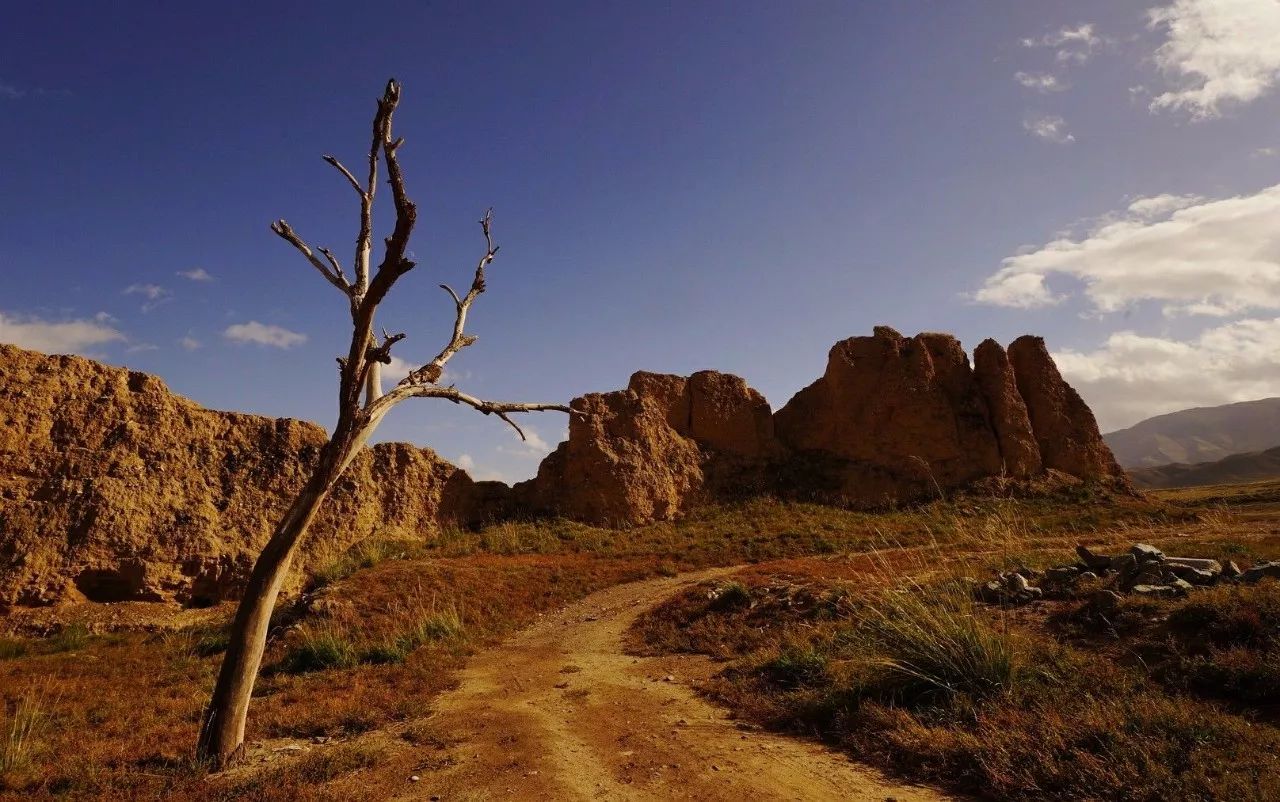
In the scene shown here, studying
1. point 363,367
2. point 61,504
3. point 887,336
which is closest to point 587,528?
point 61,504

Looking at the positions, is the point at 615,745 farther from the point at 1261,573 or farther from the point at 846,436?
the point at 846,436

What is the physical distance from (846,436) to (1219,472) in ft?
355

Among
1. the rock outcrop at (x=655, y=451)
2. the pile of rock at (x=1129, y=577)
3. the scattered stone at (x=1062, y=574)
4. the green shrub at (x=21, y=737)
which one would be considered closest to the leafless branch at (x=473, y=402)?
the green shrub at (x=21, y=737)

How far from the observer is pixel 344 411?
5703mm

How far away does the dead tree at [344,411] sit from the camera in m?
5.27

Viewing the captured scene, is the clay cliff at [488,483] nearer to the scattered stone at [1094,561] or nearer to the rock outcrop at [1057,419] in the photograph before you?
the rock outcrop at [1057,419]

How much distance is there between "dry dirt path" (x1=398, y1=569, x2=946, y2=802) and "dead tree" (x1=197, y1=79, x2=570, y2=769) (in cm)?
178

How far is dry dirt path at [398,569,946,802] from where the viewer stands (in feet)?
15.2

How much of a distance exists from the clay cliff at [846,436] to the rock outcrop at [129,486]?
1009 cm

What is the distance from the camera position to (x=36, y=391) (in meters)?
15.2

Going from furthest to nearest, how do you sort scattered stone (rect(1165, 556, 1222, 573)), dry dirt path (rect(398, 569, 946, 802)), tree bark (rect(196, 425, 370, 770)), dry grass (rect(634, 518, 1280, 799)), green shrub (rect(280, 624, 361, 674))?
green shrub (rect(280, 624, 361, 674)) → scattered stone (rect(1165, 556, 1222, 573)) → tree bark (rect(196, 425, 370, 770)) → dry dirt path (rect(398, 569, 946, 802)) → dry grass (rect(634, 518, 1280, 799))

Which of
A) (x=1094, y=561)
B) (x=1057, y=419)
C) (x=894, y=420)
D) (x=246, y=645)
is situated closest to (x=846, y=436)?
(x=894, y=420)

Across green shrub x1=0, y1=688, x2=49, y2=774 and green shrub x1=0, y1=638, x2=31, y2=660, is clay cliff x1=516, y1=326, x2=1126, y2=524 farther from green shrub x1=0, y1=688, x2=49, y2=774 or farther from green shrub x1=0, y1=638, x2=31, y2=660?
green shrub x1=0, y1=688, x2=49, y2=774

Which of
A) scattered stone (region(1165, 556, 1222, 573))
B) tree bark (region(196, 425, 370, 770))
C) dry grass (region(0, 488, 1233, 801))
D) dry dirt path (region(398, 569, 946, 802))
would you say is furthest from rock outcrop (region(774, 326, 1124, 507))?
tree bark (region(196, 425, 370, 770))
